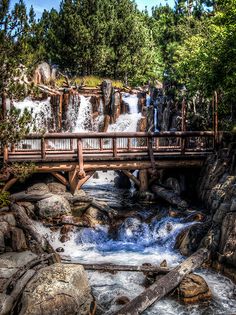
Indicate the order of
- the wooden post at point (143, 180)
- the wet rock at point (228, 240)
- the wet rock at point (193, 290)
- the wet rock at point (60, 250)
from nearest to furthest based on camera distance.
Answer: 1. the wet rock at point (193, 290)
2. the wet rock at point (228, 240)
3. the wet rock at point (60, 250)
4. the wooden post at point (143, 180)

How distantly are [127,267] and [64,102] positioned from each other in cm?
1901

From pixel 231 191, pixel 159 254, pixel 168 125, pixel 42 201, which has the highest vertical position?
pixel 168 125

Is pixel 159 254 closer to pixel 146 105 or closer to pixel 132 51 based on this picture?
pixel 146 105

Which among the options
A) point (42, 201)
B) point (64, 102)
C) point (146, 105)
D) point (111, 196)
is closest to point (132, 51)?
point (146, 105)

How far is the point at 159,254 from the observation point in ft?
37.1

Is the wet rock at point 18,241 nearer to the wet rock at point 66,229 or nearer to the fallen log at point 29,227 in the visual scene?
the fallen log at point 29,227

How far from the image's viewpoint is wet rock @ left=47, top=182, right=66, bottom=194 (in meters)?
15.4

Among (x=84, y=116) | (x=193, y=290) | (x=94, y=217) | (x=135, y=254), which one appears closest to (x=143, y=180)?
(x=94, y=217)

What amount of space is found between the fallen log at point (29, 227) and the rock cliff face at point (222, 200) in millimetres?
5277

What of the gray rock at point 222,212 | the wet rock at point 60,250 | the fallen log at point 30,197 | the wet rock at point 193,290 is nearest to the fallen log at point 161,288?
the wet rock at point 193,290

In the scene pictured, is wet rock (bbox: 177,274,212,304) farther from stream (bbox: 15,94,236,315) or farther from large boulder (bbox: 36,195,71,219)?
large boulder (bbox: 36,195,71,219)

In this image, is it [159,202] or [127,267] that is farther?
[159,202]

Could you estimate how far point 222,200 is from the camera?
11.8 m

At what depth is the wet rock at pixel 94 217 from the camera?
13242 millimetres
